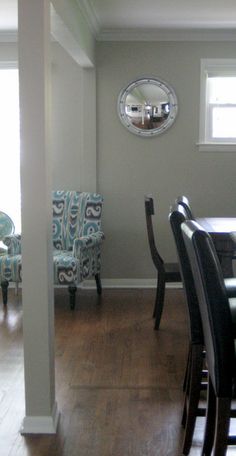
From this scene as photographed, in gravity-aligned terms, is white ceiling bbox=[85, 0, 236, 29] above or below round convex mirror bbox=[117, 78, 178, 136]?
above

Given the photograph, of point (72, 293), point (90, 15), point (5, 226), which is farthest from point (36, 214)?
point (5, 226)

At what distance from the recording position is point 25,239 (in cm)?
275

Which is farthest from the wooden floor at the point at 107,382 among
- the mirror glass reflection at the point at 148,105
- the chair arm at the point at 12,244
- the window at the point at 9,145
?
the mirror glass reflection at the point at 148,105

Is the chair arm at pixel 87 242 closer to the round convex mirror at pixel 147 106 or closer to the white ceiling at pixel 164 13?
the round convex mirror at pixel 147 106

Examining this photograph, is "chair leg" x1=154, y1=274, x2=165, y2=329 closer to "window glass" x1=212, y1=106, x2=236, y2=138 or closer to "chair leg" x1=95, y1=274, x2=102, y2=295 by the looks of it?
"chair leg" x1=95, y1=274, x2=102, y2=295

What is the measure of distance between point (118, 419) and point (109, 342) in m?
1.27

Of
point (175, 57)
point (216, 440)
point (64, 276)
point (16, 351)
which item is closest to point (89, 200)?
point (64, 276)

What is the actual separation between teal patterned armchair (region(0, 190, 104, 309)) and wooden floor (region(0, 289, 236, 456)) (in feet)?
1.12

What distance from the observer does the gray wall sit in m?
5.74

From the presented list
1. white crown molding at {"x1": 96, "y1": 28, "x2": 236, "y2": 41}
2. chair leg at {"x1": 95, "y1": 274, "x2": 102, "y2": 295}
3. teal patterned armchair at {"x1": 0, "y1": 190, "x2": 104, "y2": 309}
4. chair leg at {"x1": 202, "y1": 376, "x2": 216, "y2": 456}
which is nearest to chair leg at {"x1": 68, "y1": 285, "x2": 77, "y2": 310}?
teal patterned armchair at {"x1": 0, "y1": 190, "x2": 104, "y2": 309}

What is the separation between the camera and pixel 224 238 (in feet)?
11.7

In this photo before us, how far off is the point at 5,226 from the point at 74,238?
0.66 metres

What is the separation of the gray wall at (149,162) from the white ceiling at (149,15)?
250mm

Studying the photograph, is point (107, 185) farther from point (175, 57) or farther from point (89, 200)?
point (175, 57)
